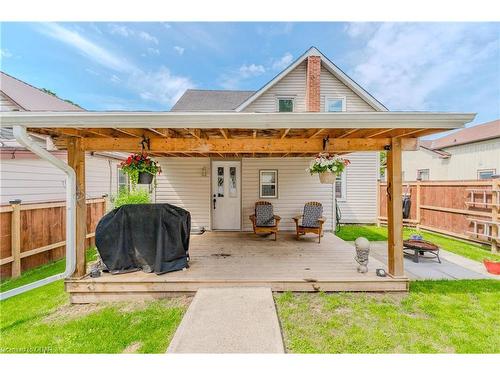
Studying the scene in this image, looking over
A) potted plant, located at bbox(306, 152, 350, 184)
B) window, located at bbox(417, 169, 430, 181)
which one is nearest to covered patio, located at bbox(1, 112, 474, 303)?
potted plant, located at bbox(306, 152, 350, 184)

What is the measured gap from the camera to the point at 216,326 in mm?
2641

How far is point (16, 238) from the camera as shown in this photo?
4.20 metres

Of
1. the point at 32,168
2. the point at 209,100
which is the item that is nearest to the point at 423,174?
the point at 209,100

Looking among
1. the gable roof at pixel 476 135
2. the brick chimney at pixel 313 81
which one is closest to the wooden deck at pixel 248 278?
the brick chimney at pixel 313 81

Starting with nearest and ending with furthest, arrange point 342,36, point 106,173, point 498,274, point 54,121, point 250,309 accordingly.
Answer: point 54,121, point 250,309, point 498,274, point 106,173, point 342,36

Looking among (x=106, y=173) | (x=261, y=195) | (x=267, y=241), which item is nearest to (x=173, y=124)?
(x=267, y=241)

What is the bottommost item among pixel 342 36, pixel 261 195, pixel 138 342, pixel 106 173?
pixel 138 342

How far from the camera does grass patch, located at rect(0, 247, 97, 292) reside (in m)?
3.93

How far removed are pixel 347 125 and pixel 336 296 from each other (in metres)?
2.47

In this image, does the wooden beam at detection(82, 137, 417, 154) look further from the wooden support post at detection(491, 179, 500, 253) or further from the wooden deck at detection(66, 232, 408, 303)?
the wooden support post at detection(491, 179, 500, 253)

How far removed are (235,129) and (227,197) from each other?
13.6 feet

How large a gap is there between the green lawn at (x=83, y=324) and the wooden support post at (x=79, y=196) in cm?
60

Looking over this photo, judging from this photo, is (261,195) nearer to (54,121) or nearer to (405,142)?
(405,142)

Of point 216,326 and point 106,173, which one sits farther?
point 106,173
